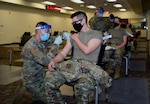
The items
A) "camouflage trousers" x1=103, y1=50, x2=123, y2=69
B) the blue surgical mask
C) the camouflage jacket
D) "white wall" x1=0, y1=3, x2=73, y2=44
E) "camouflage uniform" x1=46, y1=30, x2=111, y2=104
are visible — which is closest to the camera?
"camouflage uniform" x1=46, y1=30, x2=111, y2=104

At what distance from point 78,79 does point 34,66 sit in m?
0.79

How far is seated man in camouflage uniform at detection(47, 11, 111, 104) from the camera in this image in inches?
88.1

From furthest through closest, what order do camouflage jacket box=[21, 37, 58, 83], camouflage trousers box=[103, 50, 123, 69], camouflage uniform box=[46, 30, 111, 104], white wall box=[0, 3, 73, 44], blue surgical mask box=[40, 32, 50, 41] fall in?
white wall box=[0, 3, 73, 44] → camouflage trousers box=[103, 50, 123, 69] → blue surgical mask box=[40, 32, 50, 41] → camouflage jacket box=[21, 37, 58, 83] → camouflage uniform box=[46, 30, 111, 104]

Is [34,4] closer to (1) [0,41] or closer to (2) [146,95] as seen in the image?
(1) [0,41]

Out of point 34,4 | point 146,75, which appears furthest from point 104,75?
point 34,4

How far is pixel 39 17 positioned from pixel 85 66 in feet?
34.1

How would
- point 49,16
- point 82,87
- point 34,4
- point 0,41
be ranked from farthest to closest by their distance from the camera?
point 49,16
point 34,4
point 0,41
point 82,87

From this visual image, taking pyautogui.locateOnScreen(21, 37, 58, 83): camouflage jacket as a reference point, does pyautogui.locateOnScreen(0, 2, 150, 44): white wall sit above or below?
above

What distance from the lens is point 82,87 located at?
7.22 ft

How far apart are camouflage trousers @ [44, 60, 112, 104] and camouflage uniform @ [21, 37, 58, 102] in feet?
1.43

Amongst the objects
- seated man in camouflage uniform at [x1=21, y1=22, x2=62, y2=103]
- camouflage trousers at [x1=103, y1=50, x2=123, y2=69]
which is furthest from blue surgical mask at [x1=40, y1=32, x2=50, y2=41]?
camouflage trousers at [x1=103, y1=50, x2=123, y2=69]

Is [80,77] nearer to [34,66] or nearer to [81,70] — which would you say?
[81,70]

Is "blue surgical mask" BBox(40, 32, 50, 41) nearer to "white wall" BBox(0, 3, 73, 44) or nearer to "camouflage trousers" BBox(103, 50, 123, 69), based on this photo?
"camouflage trousers" BBox(103, 50, 123, 69)

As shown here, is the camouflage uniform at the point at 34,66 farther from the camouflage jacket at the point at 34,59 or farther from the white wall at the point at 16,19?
the white wall at the point at 16,19
